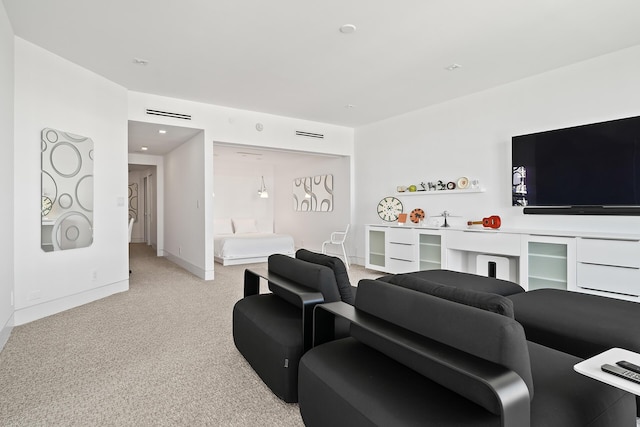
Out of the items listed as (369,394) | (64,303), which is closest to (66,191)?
(64,303)

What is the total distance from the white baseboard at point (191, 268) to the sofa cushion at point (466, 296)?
441 cm

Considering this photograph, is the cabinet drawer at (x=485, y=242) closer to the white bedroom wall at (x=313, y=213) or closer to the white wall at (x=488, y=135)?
the white wall at (x=488, y=135)

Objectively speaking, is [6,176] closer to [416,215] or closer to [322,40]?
[322,40]

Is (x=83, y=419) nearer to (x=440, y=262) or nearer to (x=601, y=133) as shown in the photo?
(x=440, y=262)

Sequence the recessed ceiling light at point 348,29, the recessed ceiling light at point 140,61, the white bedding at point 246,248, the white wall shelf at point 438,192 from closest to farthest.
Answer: the recessed ceiling light at point 348,29, the recessed ceiling light at point 140,61, the white wall shelf at point 438,192, the white bedding at point 246,248

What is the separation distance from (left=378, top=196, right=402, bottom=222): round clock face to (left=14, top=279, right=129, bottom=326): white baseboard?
13.6 ft

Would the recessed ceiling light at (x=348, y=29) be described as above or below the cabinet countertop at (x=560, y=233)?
above

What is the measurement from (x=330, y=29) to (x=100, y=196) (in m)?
3.44

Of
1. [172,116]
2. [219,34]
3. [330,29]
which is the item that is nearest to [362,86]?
[330,29]

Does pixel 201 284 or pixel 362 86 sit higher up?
pixel 362 86

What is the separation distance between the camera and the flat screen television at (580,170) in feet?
11.5

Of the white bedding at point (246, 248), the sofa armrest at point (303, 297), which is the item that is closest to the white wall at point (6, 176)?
the sofa armrest at point (303, 297)

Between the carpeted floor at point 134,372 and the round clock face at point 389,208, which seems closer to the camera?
the carpeted floor at point 134,372

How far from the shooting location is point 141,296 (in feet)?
14.8
